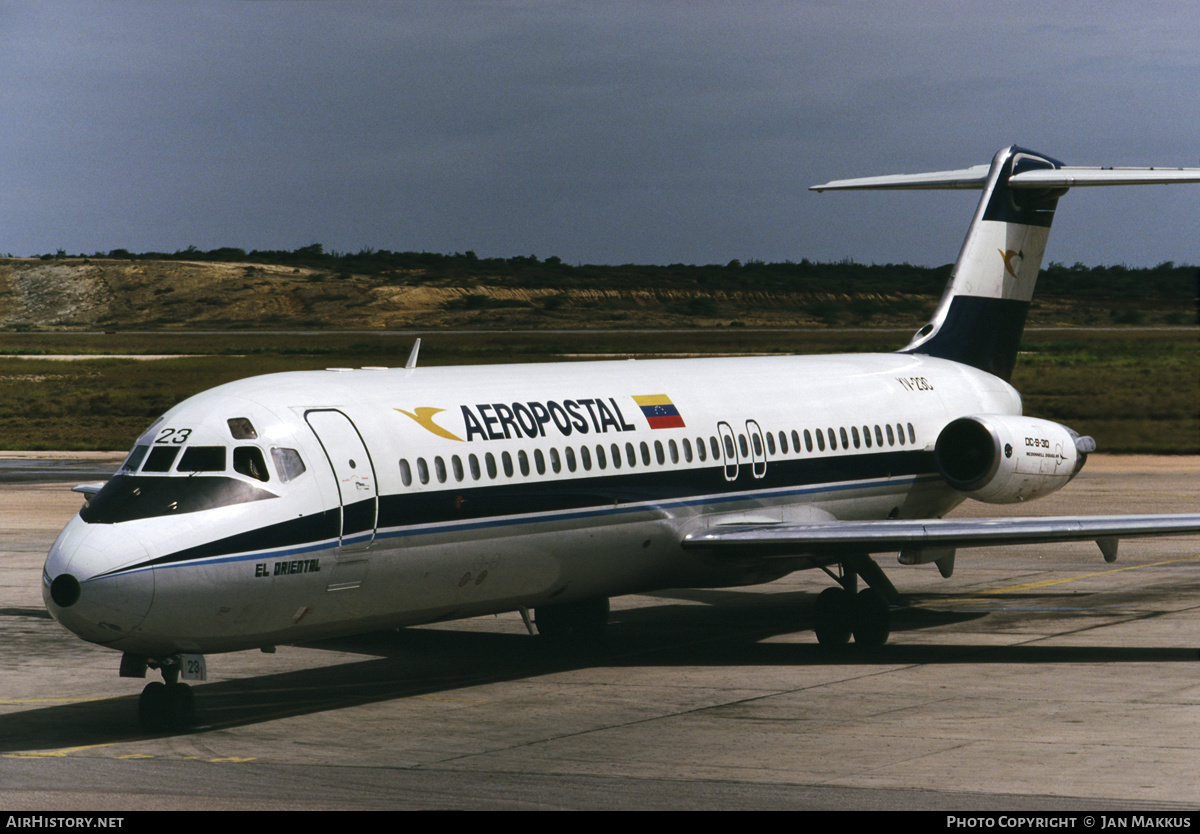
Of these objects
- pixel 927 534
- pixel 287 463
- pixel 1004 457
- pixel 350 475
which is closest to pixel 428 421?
pixel 350 475

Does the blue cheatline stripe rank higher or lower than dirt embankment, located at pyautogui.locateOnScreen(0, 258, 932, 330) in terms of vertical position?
higher

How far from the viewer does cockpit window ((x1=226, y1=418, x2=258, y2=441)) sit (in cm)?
1509

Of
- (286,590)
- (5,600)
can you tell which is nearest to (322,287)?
(5,600)

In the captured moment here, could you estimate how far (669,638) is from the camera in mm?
20906

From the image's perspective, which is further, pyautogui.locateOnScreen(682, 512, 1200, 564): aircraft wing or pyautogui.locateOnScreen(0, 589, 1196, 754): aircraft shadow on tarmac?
pyautogui.locateOnScreen(682, 512, 1200, 564): aircraft wing

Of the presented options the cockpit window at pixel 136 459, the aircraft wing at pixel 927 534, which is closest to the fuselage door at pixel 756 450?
the aircraft wing at pixel 927 534

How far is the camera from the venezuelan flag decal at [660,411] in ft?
62.4

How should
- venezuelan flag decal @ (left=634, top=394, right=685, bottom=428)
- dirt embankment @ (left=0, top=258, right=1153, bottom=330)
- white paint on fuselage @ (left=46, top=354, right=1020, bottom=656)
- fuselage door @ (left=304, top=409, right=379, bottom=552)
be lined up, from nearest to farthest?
white paint on fuselage @ (left=46, top=354, right=1020, bottom=656) → fuselage door @ (left=304, top=409, right=379, bottom=552) → venezuelan flag decal @ (left=634, top=394, right=685, bottom=428) → dirt embankment @ (left=0, top=258, right=1153, bottom=330)

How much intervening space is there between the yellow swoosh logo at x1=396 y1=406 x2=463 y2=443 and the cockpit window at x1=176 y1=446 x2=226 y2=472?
2139mm

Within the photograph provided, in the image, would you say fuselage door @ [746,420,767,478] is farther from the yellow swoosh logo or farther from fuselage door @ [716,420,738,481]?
the yellow swoosh logo

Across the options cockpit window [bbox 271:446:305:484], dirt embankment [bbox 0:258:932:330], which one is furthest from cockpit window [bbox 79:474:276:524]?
dirt embankment [bbox 0:258:932:330]

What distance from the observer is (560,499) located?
17.4 meters

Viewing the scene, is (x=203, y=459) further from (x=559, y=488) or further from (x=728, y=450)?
(x=728, y=450)

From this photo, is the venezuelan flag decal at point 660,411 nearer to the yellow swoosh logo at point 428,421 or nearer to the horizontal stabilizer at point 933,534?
the horizontal stabilizer at point 933,534
